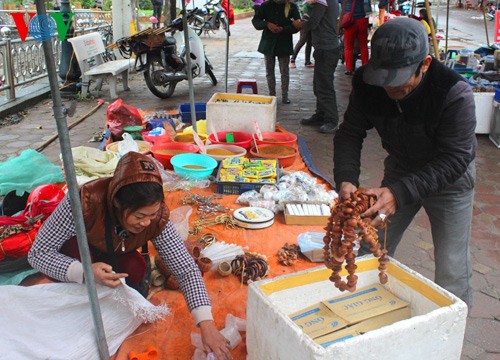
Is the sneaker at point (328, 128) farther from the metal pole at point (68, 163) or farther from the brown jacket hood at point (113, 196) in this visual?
the metal pole at point (68, 163)

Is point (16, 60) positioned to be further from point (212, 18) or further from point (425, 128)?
point (212, 18)

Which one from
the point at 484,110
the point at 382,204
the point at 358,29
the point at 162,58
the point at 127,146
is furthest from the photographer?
the point at 358,29

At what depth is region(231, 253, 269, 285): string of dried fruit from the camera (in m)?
2.66

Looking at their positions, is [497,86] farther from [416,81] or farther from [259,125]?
[416,81]

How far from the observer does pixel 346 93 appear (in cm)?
838

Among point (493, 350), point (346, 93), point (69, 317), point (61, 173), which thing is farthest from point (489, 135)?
point (69, 317)

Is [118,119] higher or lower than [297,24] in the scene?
lower

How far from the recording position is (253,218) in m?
3.29

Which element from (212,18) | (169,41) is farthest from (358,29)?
(212,18)

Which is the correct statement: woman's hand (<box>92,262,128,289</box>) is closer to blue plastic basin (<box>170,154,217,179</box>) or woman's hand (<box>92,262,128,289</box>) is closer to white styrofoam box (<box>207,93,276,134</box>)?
blue plastic basin (<box>170,154,217,179</box>)

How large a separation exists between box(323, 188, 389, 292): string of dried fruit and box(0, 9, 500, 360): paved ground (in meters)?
1.23

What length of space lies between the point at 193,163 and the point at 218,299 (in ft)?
6.27

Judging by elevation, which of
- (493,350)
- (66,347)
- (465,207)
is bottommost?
(493,350)

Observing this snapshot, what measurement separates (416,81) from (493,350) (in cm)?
153
